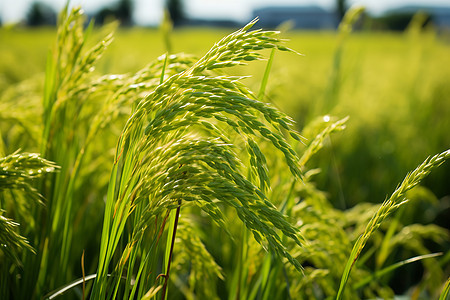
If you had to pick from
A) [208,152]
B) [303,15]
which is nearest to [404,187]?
[208,152]

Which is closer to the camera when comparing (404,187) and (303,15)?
(404,187)

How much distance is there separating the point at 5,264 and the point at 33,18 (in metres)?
52.0

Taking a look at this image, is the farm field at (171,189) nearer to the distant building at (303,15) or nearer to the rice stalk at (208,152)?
the rice stalk at (208,152)

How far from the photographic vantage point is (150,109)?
0.69 metres

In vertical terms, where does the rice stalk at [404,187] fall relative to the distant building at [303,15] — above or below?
above

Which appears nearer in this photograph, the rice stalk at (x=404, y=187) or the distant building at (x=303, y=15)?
the rice stalk at (x=404, y=187)

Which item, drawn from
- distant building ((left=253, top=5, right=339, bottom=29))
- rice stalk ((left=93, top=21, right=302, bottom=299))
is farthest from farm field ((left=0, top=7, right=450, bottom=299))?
distant building ((left=253, top=5, right=339, bottom=29))

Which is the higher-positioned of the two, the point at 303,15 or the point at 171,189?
the point at 171,189

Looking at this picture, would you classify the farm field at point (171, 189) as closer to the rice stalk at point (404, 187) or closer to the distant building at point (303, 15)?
the rice stalk at point (404, 187)

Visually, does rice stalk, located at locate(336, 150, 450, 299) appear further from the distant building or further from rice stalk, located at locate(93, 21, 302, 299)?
the distant building

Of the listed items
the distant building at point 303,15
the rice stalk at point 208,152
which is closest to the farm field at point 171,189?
the rice stalk at point 208,152

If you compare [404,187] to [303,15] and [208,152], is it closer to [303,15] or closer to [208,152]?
[208,152]

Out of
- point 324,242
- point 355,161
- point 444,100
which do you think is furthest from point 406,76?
point 324,242

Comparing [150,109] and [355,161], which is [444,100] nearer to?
[355,161]
